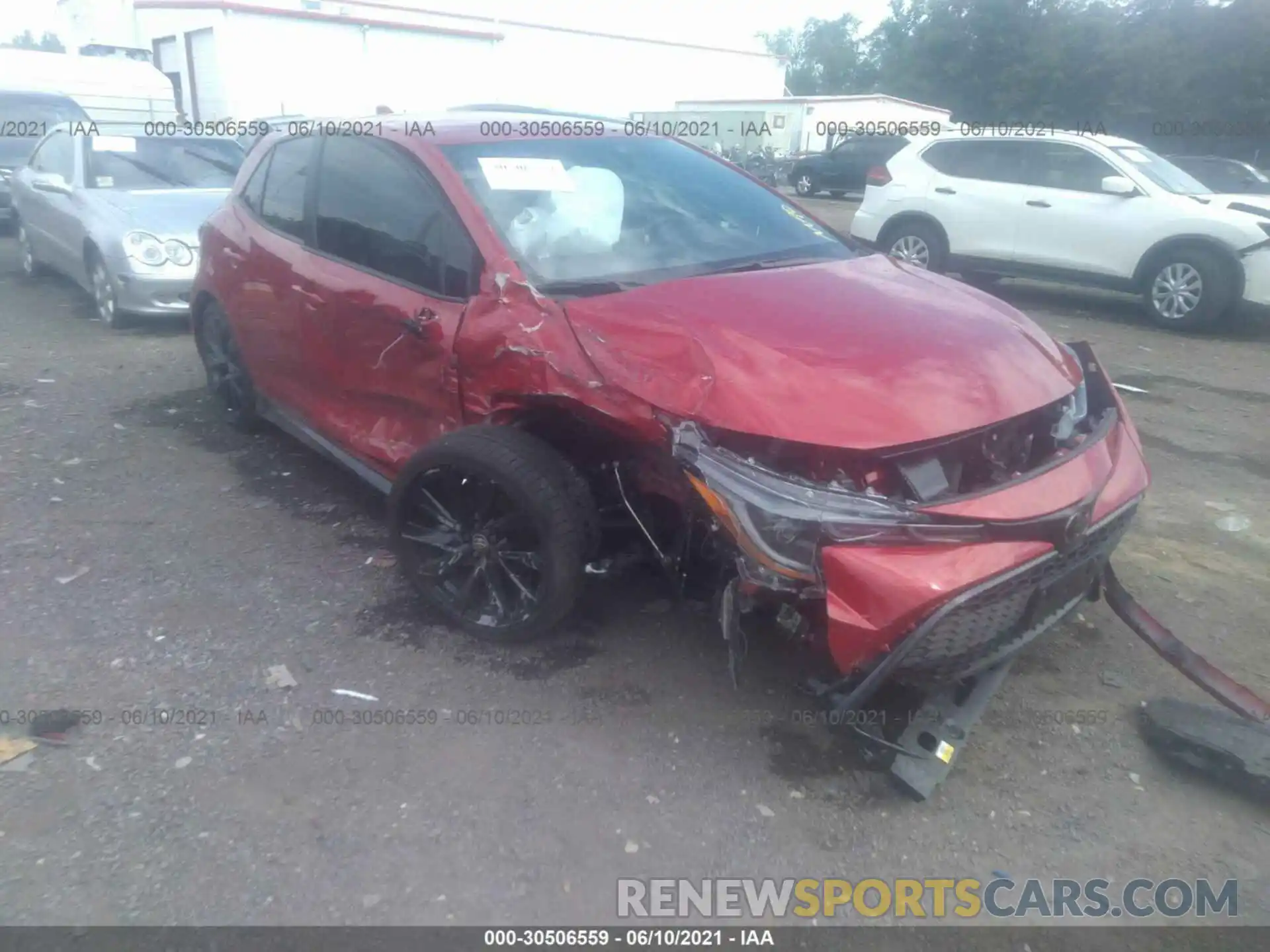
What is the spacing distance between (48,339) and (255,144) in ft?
11.7

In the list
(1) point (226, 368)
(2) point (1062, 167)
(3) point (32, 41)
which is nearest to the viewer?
(1) point (226, 368)

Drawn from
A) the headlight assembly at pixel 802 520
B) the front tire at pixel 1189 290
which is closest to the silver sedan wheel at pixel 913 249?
the front tire at pixel 1189 290

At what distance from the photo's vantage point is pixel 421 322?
3592 millimetres

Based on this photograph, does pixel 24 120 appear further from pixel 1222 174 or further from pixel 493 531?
pixel 1222 174

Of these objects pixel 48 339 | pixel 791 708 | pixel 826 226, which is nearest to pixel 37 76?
pixel 48 339

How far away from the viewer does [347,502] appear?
15.6 ft

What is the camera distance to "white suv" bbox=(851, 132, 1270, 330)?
848cm

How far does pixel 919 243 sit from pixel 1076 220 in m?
1.64

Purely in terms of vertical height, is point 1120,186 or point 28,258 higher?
point 1120,186

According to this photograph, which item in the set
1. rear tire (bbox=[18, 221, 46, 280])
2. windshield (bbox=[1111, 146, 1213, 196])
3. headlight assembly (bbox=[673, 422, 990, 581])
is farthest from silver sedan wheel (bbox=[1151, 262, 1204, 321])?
rear tire (bbox=[18, 221, 46, 280])

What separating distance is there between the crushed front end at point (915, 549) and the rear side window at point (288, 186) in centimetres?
263

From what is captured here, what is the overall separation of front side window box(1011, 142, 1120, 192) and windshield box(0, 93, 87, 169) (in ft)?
→ 34.8

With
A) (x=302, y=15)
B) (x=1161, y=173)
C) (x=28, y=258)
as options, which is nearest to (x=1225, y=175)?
(x=1161, y=173)

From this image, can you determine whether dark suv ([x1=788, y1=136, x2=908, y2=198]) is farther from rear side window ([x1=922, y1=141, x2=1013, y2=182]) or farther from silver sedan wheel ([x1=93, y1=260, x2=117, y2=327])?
silver sedan wheel ([x1=93, y1=260, x2=117, y2=327])
